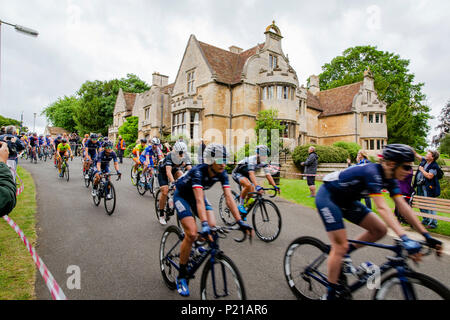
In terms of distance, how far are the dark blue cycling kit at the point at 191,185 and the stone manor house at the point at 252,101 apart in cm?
2316

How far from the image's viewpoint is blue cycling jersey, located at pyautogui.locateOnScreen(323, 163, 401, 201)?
307cm

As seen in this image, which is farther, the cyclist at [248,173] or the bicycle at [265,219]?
the cyclist at [248,173]

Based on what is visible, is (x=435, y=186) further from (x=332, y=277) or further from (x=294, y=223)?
(x=332, y=277)

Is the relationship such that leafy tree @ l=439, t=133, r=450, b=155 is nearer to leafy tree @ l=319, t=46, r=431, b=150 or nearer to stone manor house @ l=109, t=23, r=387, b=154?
leafy tree @ l=319, t=46, r=431, b=150

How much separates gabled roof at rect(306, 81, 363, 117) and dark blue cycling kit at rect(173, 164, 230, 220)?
3536 centimetres

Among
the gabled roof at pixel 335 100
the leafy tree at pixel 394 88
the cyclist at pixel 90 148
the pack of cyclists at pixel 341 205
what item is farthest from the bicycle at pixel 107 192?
the leafy tree at pixel 394 88

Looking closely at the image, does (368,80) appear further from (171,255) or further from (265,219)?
(171,255)

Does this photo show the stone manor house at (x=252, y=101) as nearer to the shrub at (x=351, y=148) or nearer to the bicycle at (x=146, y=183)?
the shrub at (x=351, y=148)

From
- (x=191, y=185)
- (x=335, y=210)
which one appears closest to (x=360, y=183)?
(x=335, y=210)

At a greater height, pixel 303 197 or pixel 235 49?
pixel 235 49

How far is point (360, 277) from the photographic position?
3.01 meters

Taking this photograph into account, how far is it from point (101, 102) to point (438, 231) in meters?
58.9

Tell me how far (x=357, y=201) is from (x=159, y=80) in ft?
142

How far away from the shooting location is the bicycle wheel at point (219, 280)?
2.97 meters
